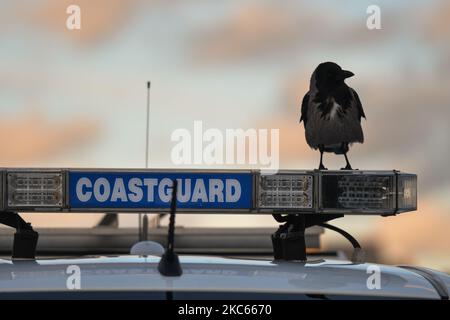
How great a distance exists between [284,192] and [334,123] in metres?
1.09

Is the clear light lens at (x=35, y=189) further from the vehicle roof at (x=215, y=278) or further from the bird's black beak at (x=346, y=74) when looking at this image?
the bird's black beak at (x=346, y=74)

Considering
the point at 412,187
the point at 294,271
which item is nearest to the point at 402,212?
the point at 412,187

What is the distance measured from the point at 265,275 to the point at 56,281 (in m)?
0.54

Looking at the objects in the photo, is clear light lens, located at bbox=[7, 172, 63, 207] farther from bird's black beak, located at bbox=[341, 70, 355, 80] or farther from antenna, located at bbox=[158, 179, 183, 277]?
bird's black beak, located at bbox=[341, 70, 355, 80]

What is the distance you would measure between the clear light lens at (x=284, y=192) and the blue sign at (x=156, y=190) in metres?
0.05

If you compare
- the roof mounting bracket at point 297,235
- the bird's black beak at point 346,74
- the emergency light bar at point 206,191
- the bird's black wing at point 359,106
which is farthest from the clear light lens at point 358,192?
the bird's black beak at point 346,74

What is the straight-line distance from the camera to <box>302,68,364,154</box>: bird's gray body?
4848 mm

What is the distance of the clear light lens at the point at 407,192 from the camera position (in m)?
3.90

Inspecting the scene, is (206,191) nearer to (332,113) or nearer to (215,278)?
(215,278)

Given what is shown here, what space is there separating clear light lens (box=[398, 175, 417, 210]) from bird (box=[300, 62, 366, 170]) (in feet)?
2.68
